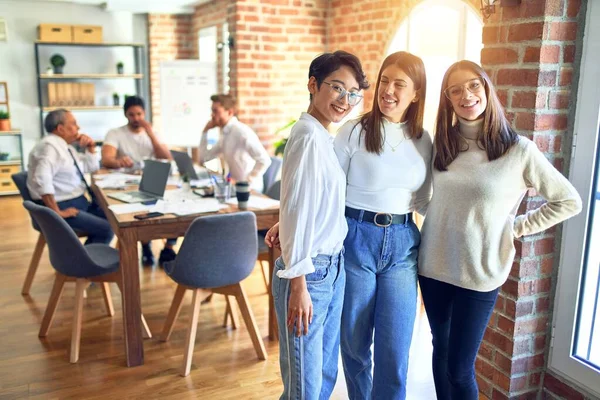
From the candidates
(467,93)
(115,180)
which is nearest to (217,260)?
(467,93)

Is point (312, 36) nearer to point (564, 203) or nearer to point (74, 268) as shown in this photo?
point (74, 268)

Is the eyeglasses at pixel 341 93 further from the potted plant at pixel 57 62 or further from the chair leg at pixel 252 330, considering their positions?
the potted plant at pixel 57 62

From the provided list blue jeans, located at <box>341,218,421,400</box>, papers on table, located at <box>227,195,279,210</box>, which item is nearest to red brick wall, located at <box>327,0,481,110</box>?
papers on table, located at <box>227,195,279,210</box>

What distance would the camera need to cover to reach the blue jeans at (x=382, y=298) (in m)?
1.89

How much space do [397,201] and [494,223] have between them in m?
0.35

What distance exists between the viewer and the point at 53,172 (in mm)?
3893

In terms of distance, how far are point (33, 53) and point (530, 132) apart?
715 cm

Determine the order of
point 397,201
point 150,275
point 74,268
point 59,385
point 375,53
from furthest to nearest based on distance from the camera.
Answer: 1. point 375,53
2. point 150,275
3. point 74,268
4. point 59,385
5. point 397,201

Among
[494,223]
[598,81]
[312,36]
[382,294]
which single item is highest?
[312,36]

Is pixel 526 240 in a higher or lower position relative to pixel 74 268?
higher

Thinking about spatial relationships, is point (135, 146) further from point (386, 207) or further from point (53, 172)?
point (386, 207)

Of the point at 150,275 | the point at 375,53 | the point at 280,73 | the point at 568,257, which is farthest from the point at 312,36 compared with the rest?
the point at 568,257

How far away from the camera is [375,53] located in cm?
488

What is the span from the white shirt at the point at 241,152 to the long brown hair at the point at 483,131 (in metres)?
2.43
